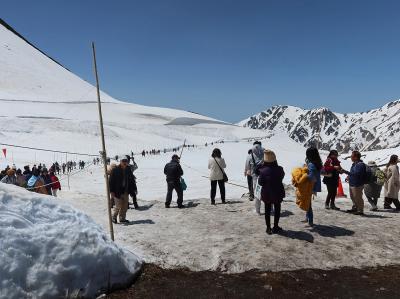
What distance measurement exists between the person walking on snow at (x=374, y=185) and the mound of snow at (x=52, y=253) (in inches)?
366

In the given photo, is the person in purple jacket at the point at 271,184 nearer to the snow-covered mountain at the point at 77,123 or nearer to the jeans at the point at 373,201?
the jeans at the point at 373,201

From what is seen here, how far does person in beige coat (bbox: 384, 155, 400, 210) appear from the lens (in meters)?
13.8

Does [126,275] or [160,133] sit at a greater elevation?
[160,133]

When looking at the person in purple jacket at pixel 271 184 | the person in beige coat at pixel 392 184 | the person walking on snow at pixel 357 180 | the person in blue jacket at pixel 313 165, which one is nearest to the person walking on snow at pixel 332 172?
the person walking on snow at pixel 357 180

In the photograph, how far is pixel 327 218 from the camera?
40.0 ft

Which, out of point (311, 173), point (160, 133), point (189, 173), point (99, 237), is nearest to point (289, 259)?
point (311, 173)

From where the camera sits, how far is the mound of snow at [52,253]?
6.21m

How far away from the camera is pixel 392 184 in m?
13.9

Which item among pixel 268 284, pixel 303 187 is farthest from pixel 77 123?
pixel 268 284

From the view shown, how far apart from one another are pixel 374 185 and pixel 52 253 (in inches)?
440

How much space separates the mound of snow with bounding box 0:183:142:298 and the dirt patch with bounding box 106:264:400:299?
0.46 m

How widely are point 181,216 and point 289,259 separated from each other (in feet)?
16.8

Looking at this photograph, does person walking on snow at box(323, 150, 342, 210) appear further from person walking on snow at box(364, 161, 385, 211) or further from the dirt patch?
the dirt patch

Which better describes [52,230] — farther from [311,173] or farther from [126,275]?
[311,173]
